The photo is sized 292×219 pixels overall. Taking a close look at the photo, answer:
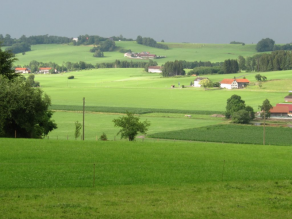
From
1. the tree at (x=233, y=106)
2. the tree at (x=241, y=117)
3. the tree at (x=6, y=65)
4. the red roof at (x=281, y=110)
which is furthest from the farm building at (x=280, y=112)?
the tree at (x=6, y=65)

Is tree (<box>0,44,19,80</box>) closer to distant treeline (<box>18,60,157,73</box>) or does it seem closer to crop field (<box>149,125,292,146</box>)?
crop field (<box>149,125,292,146</box>)

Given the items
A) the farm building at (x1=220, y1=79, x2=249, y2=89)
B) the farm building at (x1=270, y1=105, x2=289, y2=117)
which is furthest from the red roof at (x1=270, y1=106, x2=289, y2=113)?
the farm building at (x1=220, y1=79, x2=249, y2=89)

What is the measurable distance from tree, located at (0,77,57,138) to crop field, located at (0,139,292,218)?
916 cm

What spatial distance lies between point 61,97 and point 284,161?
77358 millimetres

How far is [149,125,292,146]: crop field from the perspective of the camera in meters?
46.0

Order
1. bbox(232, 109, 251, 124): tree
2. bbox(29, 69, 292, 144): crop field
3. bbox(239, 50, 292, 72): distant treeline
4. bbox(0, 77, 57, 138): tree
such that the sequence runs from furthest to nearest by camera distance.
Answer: bbox(239, 50, 292, 72): distant treeline → bbox(232, 109, 251, 124): tree → bbox(29, 69, 292, 144): crop field → bbox(0, 77, 57, 138): tree

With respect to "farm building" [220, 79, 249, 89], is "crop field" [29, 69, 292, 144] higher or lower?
lower

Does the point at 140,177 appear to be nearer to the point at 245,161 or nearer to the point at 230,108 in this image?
the point at 245,161

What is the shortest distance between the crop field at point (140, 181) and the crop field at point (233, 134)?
63.8ft

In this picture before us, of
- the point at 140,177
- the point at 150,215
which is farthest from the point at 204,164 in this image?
the point at 150,215

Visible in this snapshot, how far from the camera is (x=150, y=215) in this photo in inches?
516

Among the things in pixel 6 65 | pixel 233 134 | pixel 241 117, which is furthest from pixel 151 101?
pixel 6 65

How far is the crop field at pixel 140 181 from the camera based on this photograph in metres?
13.6

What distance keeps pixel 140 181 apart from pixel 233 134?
33953 mm
